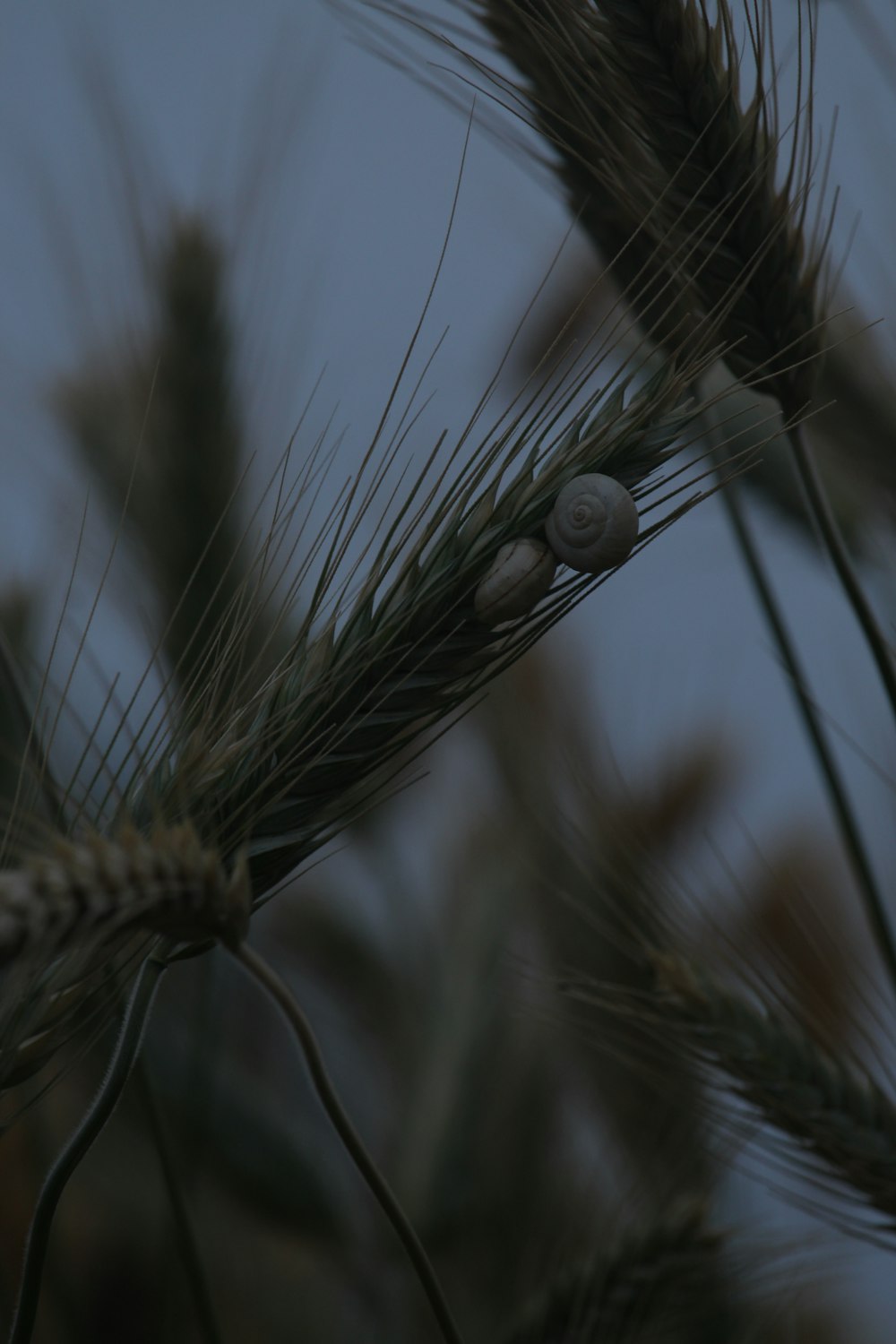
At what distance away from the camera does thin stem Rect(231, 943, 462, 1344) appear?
14.5 inches

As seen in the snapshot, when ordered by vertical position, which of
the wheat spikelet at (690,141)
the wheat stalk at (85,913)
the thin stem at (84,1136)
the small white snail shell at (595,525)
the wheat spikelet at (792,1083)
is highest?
the wheat spikelet at (690,141)

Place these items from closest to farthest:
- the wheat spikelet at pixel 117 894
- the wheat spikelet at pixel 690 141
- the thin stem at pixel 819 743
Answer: the wheat spikelet at pixel 117 894 < the wheat spikelet at pixel 690 141 < the thin stem at pixel 819 743

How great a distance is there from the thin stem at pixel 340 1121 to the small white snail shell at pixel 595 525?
18 cm

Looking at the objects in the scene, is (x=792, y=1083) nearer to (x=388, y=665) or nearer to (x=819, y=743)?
(x=819, y=743)

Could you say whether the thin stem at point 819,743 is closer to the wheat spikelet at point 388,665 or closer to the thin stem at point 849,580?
the thin stem at point 849,580

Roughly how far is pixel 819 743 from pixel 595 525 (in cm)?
37

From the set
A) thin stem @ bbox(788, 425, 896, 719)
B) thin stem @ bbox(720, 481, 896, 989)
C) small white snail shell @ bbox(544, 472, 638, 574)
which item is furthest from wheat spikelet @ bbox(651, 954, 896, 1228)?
small white snail shell @ bbox(544, 472, 638, 574)

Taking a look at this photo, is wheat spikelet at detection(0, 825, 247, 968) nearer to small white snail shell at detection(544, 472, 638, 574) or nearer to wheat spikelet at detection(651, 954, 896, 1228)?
small white snail shell at detection(544, 472, 638, 574)

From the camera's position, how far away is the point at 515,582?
1.45 feet

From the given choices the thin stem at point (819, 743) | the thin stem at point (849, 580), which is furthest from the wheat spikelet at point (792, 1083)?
the thin stem at point (849, 580)

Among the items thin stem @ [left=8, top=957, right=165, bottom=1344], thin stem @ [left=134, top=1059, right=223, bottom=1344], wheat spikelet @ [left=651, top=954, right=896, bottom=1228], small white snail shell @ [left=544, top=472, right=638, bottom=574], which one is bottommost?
wheat spikelet @ [left=651, top=954, right=896, bottom=1228]

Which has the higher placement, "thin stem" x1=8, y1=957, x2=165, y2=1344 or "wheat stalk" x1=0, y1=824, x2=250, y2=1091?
"wheat stalk" x1=0, y1=824, x2=250, y2=1091

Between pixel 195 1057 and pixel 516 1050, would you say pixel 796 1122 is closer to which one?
pixel 195 1057

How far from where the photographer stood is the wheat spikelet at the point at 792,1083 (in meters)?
0.64
